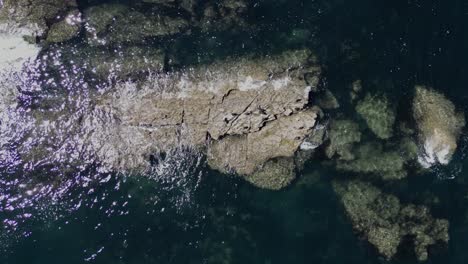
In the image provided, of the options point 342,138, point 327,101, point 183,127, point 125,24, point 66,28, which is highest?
point 125,24

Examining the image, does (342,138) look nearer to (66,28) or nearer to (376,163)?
(376,163)

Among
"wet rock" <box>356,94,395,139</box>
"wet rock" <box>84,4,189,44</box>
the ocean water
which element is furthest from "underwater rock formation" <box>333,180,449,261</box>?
"wet rock" <box>84,4,189,44</box>

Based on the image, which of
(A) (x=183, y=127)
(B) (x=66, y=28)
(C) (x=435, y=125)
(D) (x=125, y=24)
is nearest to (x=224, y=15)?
(D) (x=125, y=24)

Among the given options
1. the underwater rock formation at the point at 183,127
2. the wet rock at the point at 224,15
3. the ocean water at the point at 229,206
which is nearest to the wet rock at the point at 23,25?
the underwater rock formation at the point at 183,127

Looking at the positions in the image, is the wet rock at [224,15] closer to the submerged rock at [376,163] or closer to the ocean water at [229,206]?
the ocean water at [229,206]

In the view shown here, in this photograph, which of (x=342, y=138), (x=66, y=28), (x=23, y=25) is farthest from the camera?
(x=66, y=28)

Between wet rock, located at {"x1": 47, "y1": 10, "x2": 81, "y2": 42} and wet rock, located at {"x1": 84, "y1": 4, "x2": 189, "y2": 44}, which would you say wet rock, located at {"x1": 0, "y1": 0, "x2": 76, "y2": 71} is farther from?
wet rock, located at {"x1": 84, "y1": 4, "x2": 189, "y2": 44}
